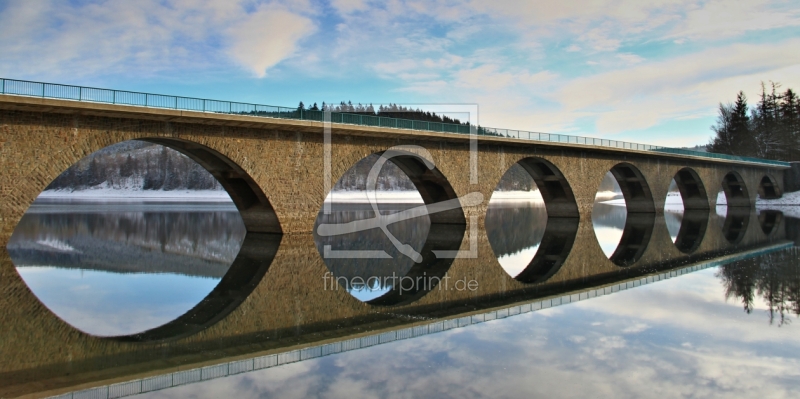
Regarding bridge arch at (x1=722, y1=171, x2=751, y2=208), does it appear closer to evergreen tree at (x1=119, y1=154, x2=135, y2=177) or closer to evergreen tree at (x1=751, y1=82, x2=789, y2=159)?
evergreen tree at (x1=751, y1=82, x2=789, y2=159)

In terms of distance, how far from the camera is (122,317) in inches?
415

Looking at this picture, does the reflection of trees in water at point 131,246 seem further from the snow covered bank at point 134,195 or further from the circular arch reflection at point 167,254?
the snow covered bank at point 134,195

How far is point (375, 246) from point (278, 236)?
15.4 ft

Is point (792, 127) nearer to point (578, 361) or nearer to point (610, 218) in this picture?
point (610, 218)

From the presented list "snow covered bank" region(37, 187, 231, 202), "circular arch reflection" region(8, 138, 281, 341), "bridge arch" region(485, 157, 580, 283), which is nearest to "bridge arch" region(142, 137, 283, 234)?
"circular arch reflection" region(8, 138, 281, 341)

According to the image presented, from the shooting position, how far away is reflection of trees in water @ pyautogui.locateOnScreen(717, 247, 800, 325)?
11567mm

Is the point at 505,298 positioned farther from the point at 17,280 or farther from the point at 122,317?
the point at 17,280

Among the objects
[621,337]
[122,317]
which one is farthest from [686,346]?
[122,317]

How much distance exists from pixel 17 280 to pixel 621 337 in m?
13.9

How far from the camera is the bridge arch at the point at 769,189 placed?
68.4 m

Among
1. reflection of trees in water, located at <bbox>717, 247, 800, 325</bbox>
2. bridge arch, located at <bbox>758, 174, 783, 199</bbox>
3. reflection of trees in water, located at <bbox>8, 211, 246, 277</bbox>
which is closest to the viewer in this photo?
reflection of trees in water, located at <bbox>717, 247, 800, 325</bbox>

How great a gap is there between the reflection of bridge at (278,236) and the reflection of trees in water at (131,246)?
110 centimetres

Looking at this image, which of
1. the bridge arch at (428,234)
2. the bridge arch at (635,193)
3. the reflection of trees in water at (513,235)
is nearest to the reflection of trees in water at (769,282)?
the bridge arch at (428,234)

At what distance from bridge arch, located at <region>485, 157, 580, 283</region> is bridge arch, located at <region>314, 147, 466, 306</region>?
201cm
